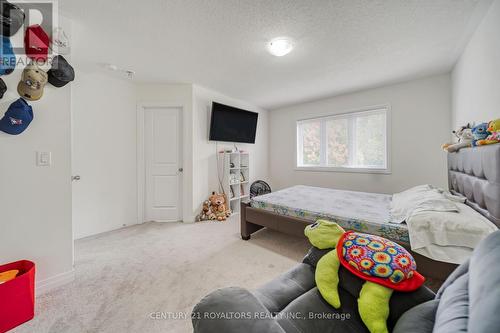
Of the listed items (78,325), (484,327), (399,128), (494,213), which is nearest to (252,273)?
(78,325)

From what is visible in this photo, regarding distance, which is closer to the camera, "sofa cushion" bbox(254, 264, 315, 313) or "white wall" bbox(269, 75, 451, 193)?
"sofa cushion" bbox(254, 264, 315, 313)

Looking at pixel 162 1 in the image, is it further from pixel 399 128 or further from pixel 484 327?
pixel 399 128

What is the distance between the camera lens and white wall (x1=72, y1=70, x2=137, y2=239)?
2.75m

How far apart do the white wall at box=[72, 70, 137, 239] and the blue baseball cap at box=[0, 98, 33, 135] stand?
1.34 meters

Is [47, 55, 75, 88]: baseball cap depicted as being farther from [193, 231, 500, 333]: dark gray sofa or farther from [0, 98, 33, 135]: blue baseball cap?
[193, 231, 500, 333]: dark gray sofa

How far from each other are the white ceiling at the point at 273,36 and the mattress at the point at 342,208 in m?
1.83

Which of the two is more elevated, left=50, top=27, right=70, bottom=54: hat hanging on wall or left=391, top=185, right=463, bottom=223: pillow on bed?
left=50, top=27, right=70, bottom=54: hat hanging on wall

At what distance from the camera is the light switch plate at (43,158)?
166cm

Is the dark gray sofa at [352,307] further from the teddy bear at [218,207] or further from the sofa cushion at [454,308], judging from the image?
the teddy bear at [218,207]

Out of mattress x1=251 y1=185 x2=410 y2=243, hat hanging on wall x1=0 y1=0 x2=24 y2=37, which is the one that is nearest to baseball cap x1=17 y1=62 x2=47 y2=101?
hat hanging on wall x1=0 y1=0 x2=24 y2=37

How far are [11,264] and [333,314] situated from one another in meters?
2.30

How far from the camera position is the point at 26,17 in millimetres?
1595

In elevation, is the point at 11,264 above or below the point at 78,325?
above

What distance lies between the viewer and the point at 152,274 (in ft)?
6.31
